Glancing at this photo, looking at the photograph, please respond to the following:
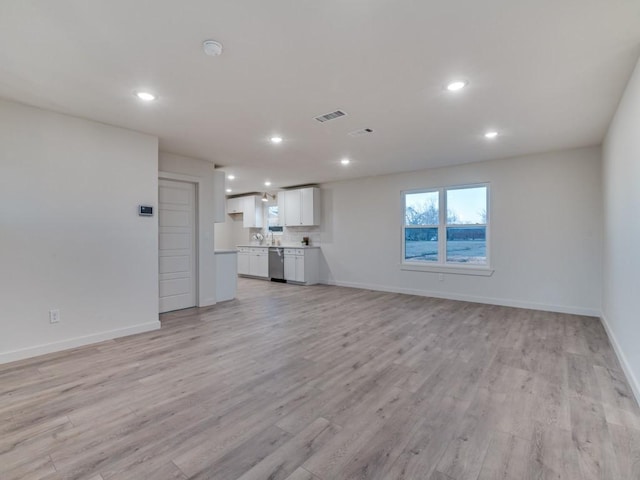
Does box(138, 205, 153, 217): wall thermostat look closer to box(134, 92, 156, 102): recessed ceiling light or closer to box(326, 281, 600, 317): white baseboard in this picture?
box(134, 92, 156, 102): recessed ceiling light

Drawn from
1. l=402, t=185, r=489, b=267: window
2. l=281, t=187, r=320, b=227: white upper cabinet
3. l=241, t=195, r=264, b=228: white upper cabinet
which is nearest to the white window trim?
l=402, t=185, r=489, b=267: window

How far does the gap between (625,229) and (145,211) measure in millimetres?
5212

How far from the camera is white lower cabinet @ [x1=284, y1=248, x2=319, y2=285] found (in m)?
7.55

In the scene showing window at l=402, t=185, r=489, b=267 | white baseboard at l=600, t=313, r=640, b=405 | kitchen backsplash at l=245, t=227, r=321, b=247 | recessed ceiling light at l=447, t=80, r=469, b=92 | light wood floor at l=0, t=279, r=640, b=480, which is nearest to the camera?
light wood floor at l=0, t=279, r=640, b=480

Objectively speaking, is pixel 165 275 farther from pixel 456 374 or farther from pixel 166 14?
pixel 456 374

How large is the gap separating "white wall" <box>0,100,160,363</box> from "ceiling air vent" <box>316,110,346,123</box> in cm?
228

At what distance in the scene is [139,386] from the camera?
8.32 ft

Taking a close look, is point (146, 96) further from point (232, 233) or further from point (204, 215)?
point (232, 233)

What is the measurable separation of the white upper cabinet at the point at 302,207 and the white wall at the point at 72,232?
411 cm

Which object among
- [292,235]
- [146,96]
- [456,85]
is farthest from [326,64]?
[292,235]

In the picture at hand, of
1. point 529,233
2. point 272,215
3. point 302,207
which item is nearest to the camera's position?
point 529,233

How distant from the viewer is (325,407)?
2217 mm

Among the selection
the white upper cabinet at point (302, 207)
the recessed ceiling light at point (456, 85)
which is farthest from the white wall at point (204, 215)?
the recessed ceiling light at point (456, 85)

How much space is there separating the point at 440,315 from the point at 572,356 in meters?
1.74
